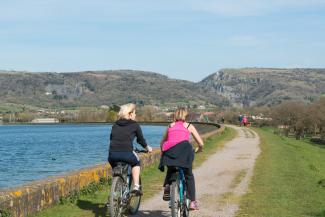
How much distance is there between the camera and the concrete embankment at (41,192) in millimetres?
9749

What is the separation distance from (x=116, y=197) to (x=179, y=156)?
1301 millimetres

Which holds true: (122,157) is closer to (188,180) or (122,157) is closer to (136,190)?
(136,190)

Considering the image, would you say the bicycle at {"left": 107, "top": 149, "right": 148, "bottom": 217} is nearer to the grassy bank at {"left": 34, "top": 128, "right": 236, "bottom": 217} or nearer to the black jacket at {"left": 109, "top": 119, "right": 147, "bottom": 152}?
the black jacket at {"left": 109, "top": 119, "right": 147, "bottom": 152}

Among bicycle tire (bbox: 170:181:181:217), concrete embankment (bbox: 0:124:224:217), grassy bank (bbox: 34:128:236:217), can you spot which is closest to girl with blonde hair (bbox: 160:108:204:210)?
bicycle tire (bbox: 170:181:181:217)

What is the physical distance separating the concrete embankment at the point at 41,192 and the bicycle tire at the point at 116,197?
1737 mm

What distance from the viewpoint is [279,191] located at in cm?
1381

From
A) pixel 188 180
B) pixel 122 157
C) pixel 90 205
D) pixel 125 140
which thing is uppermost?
pixel 125 140

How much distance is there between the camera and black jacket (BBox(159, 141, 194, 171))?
9524 mm

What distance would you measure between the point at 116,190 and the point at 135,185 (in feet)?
2.27

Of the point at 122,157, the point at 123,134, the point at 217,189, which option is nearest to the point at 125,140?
the point at 123,134

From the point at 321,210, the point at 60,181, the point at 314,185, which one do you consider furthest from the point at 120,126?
the point at 314,185

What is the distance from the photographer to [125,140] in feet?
33.1

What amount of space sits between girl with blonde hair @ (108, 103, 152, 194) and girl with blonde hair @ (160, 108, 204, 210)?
61 cm

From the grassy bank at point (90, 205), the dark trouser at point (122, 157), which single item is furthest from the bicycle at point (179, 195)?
the grassy bank at point (90, 205)
